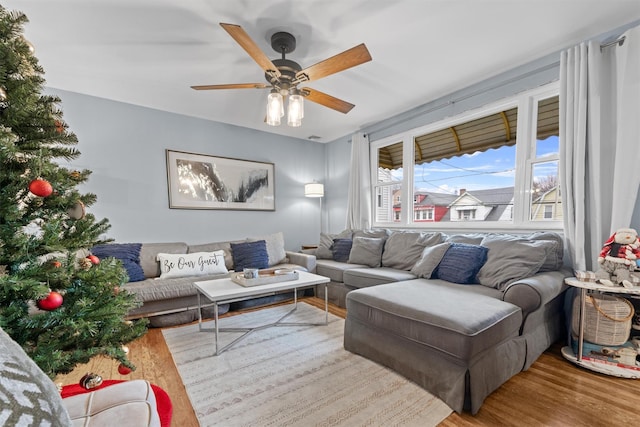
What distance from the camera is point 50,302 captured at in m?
0.75

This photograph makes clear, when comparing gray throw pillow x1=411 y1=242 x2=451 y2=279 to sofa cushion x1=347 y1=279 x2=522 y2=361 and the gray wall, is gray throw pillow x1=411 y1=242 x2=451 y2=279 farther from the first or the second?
the gray wall

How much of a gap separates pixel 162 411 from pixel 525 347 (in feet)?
6.87

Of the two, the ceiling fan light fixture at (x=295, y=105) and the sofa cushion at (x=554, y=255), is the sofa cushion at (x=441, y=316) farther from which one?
the ceiling fan light fixture at (x=295, y=105)

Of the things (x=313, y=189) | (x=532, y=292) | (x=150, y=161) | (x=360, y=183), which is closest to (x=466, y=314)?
(x=532, y=292)

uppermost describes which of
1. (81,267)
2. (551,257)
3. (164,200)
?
(164,200)

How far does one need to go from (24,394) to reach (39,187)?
0.54m

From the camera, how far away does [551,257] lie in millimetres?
2068

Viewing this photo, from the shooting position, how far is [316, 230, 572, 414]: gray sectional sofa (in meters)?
1.41

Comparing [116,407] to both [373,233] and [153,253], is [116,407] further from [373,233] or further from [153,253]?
[373,233]

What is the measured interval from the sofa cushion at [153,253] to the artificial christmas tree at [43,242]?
2349mm

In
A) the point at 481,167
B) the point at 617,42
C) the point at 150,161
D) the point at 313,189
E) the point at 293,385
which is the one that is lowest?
the point at 293,385

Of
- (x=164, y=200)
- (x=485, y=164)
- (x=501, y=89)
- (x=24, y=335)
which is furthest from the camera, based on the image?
(x=164, y=200)

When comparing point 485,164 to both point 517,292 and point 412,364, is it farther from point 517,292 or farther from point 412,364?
point 412,364

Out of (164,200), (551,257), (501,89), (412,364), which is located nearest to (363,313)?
(412,364)
